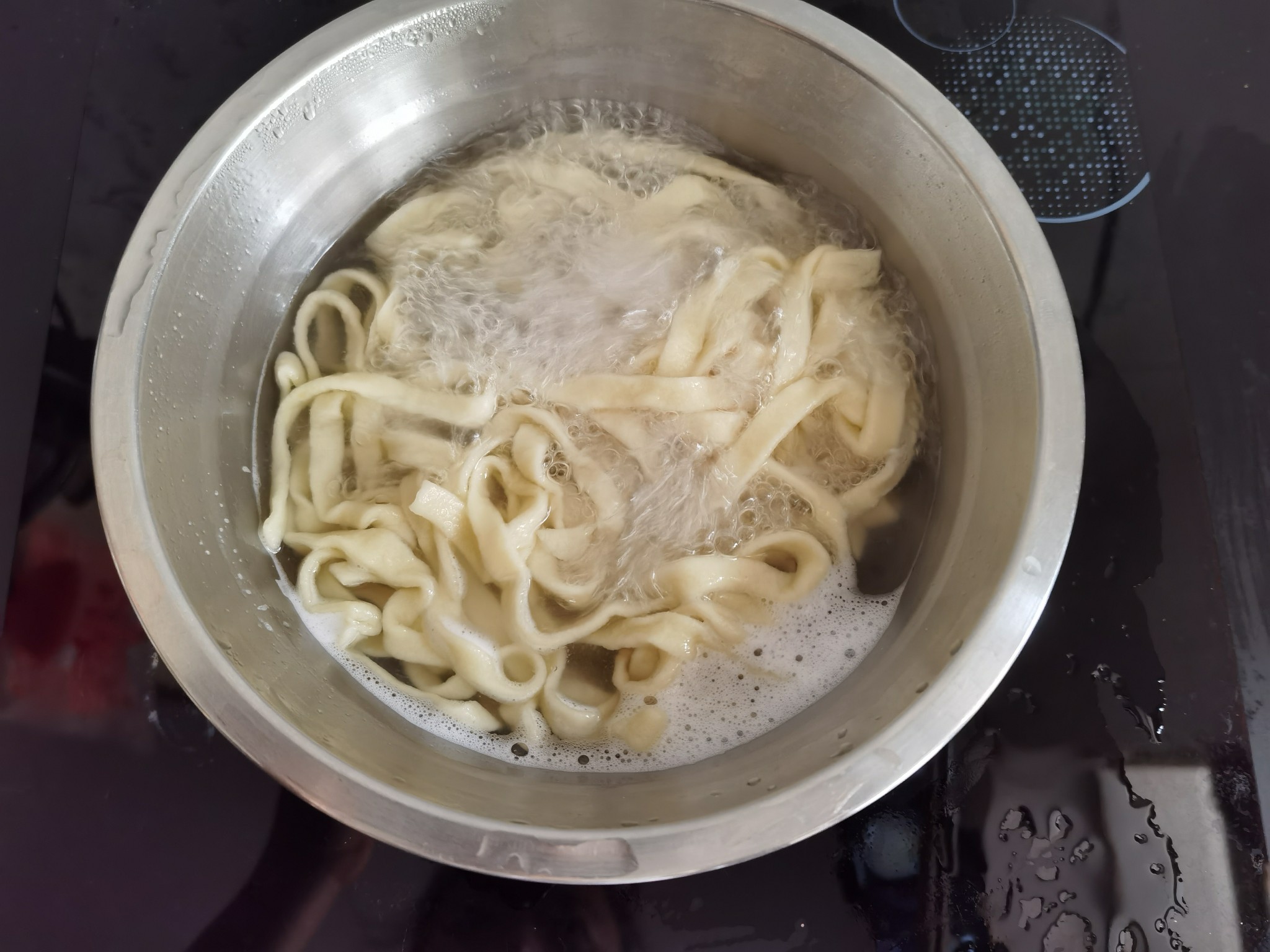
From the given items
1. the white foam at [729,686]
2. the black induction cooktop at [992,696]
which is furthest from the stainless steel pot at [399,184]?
the black induction cooktop at [992,696]

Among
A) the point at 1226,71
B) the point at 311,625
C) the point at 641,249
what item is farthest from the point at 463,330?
the point at 1226,71

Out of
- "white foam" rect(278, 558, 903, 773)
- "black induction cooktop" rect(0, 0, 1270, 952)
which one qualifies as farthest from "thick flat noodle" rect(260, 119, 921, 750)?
"black induction cooktop" rect(0, 0, 1270, 952)

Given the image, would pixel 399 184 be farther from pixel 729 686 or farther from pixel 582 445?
A: pixel 729 686

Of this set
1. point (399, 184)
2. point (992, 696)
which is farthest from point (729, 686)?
point (399, 184)

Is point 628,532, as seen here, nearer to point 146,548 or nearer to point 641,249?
point 641,249

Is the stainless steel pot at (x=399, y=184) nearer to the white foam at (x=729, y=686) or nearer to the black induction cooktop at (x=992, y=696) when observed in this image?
the white foam at (x=729, y=686)

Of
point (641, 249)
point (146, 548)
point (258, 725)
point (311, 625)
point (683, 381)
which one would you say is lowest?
point (311, 625)
